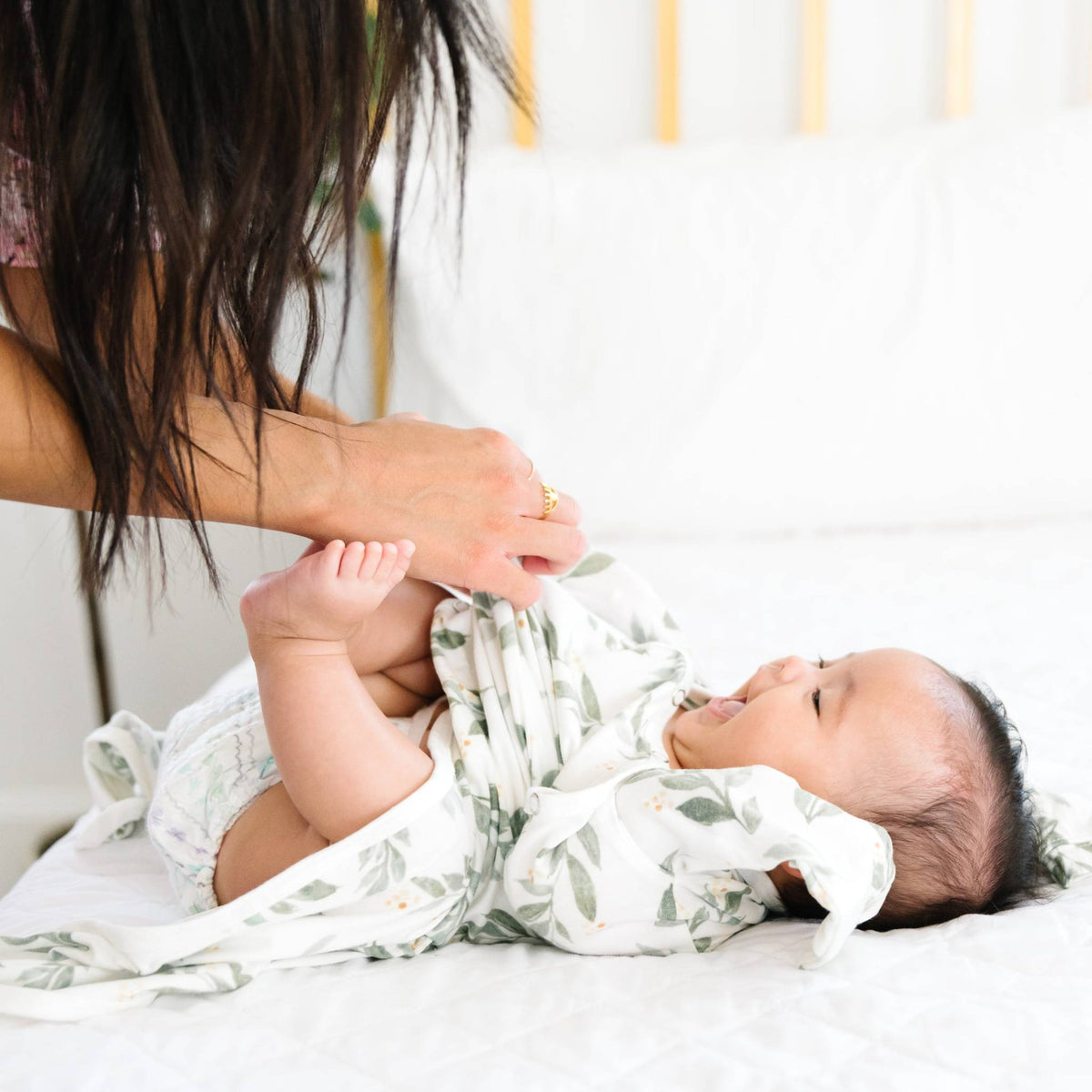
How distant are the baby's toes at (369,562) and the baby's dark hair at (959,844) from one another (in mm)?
335

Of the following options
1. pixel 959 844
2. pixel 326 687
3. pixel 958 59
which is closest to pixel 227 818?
pixel 326 687

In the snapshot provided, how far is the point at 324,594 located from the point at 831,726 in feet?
1.18

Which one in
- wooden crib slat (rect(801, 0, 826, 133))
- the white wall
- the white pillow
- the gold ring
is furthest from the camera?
wooden crib slat (rect(801, 0, 826, 133))

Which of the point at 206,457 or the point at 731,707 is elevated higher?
the point at 206,457

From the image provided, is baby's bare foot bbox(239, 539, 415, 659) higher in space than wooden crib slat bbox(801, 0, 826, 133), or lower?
lower

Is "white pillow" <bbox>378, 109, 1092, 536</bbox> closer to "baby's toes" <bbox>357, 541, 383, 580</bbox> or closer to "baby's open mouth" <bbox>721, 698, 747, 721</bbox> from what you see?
"baby's open mouth" <bbox>721, 698, 747, 721</bbox>

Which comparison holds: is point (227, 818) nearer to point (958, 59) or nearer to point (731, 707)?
point (731, 707)

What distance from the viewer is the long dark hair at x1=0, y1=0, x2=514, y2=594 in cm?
53

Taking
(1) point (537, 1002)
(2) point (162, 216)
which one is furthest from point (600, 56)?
(1) point (537, 1002)

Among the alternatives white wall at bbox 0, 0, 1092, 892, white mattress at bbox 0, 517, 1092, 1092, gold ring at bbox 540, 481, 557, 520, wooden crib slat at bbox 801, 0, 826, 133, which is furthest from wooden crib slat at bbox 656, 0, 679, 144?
white mattress at bbox 0, 517, 1092, 1092

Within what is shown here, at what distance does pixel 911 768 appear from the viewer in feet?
2.39

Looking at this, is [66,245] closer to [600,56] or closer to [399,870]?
[399,870]

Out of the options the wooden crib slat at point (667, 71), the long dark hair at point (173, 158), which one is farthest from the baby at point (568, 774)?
the wooden crib slat at point (667, 71)

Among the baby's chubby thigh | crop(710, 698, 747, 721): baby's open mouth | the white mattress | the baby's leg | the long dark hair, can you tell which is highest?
the long dark hair
